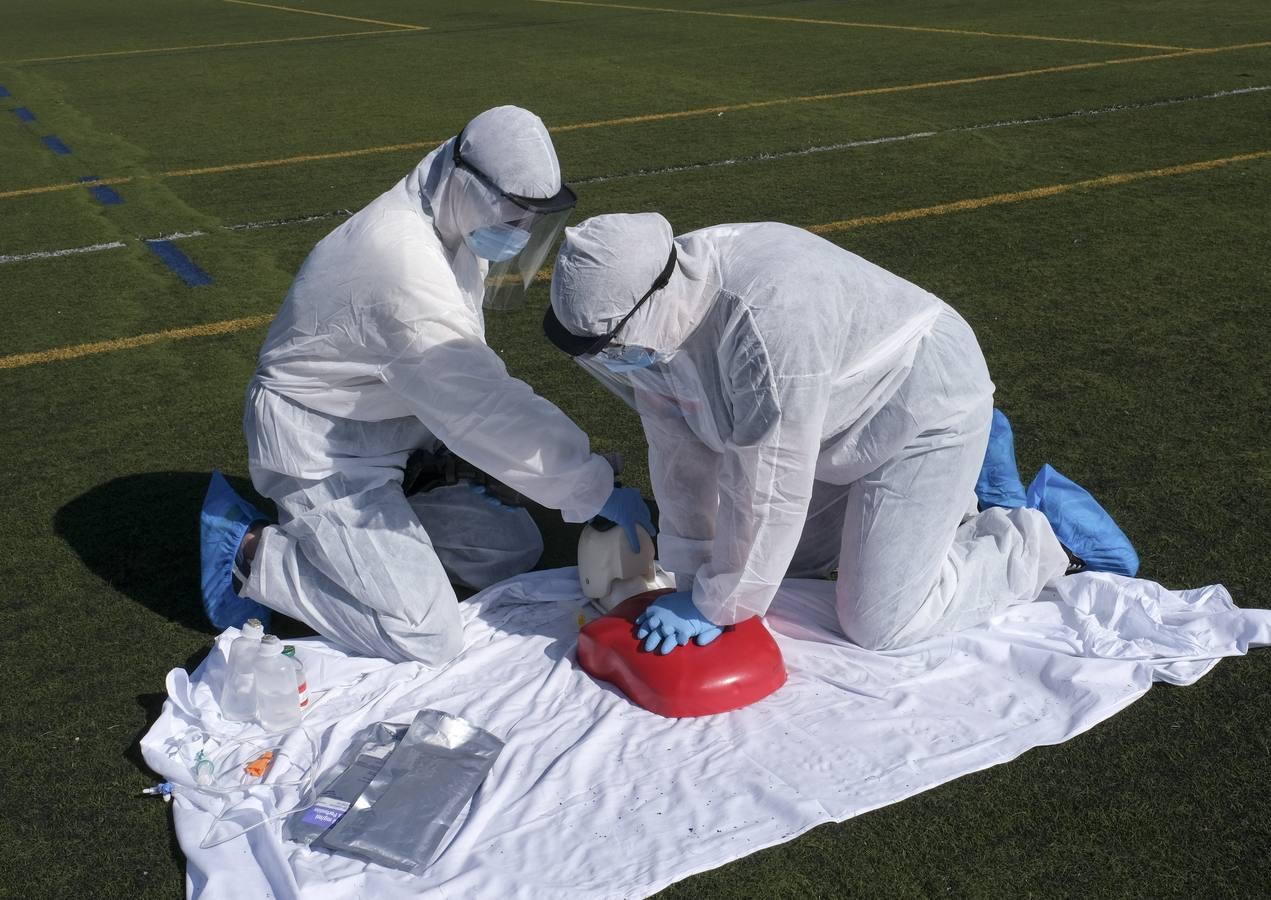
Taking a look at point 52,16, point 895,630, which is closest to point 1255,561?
point 895,630

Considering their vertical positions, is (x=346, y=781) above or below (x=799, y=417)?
below

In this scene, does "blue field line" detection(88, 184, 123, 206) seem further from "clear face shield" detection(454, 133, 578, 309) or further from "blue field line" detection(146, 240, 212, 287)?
"clear face shield" detection(454, 133, 578, 309)

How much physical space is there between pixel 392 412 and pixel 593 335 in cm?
90

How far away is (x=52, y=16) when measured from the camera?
806 inches

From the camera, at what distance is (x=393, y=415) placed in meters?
3.37

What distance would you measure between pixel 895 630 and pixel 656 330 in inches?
40.9

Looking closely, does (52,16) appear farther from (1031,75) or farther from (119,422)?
(119,422)

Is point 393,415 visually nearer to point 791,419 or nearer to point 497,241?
point 497,241

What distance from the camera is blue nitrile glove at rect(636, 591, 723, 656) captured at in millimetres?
3066

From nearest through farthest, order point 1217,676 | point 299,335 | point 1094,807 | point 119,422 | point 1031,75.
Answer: point 1094,807, point 1217,676, point 299,335, point 119,422, point 1031,75

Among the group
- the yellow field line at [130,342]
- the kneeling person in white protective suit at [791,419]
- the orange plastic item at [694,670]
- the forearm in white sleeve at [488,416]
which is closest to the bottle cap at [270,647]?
the forearm in white sleeve at [488,416]

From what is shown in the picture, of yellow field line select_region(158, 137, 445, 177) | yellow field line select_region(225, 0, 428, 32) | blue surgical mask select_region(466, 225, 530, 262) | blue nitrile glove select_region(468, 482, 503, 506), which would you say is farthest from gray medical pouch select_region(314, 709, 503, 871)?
yellow field line select_region(225, 0, 428, 32)

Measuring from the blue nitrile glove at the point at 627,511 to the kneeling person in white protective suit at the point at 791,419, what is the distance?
0.14 metres

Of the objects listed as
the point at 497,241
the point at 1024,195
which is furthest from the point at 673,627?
the point at 1024,195
